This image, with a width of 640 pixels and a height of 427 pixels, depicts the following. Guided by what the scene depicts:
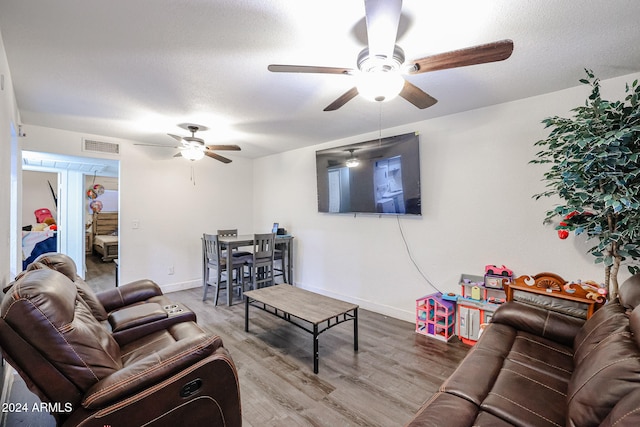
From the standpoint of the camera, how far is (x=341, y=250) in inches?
168

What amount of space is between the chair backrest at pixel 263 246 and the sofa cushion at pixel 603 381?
3610 millimetres

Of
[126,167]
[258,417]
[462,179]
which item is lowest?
[258,417]

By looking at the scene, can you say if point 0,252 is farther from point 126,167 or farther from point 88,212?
point 88,212

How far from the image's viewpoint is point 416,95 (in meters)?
1.94

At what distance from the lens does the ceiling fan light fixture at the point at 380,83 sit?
5.14ft

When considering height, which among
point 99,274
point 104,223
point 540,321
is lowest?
point 99,274

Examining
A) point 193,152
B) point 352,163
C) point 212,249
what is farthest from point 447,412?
point 212,249

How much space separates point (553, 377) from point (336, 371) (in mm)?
1496

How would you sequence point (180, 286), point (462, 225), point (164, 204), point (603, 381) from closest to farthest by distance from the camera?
point (603, 381) < point (462, 225) < point (164, 204) < point (180, 286)

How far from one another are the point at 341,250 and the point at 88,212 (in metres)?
8.08

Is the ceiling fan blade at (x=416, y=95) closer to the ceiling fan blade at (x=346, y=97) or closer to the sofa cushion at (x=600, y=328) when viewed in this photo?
the ceiling fan blade at (x=346, y=97)

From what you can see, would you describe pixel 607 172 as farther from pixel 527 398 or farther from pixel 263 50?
pixel 263 50

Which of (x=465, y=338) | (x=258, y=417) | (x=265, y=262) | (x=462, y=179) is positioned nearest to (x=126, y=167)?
(x=265, y=262)

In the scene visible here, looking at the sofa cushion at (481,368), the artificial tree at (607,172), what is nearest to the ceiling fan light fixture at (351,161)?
the artificial tree at (607,172)
